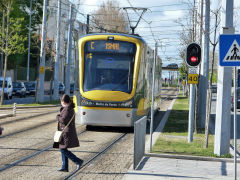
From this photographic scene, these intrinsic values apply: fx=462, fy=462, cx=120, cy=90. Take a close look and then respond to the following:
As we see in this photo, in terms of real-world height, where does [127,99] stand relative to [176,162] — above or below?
above

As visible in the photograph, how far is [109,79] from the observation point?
15875 mm

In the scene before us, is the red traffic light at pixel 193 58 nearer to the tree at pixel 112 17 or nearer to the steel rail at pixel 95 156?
the steel rail at pixel 95 156

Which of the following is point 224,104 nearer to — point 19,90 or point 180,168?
point 180,168

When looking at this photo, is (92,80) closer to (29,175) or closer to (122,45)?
(122,45)

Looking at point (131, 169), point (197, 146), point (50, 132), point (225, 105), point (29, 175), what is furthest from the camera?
point (50, 132)

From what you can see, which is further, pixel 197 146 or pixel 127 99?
pixel 127 99

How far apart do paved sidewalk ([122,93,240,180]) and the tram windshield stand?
4884 mm

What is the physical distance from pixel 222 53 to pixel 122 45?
847 centimetres

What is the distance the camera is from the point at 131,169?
916 cm

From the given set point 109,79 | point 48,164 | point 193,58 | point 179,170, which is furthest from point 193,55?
point 48,164

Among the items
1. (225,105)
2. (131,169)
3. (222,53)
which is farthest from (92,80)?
(222,53)

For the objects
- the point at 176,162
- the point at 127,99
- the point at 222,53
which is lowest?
the point at 176,162

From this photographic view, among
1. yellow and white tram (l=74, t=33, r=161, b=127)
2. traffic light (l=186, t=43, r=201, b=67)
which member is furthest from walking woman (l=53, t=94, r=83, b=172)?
yellow and white tram (l=74, t=33, r=161, b=127)

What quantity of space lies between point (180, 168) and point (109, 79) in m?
6.90
